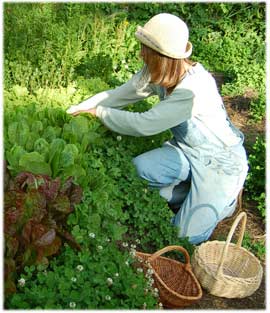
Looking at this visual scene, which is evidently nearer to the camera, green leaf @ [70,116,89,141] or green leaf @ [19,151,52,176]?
green leaf @ [19,151,52,176]

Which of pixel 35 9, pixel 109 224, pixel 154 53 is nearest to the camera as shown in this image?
pixel 109 224

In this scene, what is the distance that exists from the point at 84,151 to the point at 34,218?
3.17ft

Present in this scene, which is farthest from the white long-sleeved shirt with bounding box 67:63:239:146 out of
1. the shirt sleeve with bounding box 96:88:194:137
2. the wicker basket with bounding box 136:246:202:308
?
the wicker basket with bounding box 136:246:202:308

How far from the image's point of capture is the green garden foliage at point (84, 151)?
9.26 feet

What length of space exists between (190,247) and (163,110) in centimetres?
97

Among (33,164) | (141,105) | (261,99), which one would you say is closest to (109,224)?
(33,164)

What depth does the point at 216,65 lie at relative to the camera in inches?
314

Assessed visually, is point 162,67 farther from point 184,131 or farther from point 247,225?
point 247,225

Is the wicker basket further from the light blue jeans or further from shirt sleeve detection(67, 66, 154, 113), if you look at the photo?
shirt sleeve detection(67, 66, 154, 113)

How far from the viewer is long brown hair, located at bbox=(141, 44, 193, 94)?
12.9ft

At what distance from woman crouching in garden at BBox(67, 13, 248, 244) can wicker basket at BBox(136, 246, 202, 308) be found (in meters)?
0.40

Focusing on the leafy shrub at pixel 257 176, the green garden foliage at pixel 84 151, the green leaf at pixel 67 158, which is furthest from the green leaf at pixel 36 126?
the leafy shrub at pixel 257 176

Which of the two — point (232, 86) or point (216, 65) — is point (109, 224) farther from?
point (216, 65)

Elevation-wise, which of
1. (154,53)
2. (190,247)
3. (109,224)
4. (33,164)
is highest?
(154,53)
